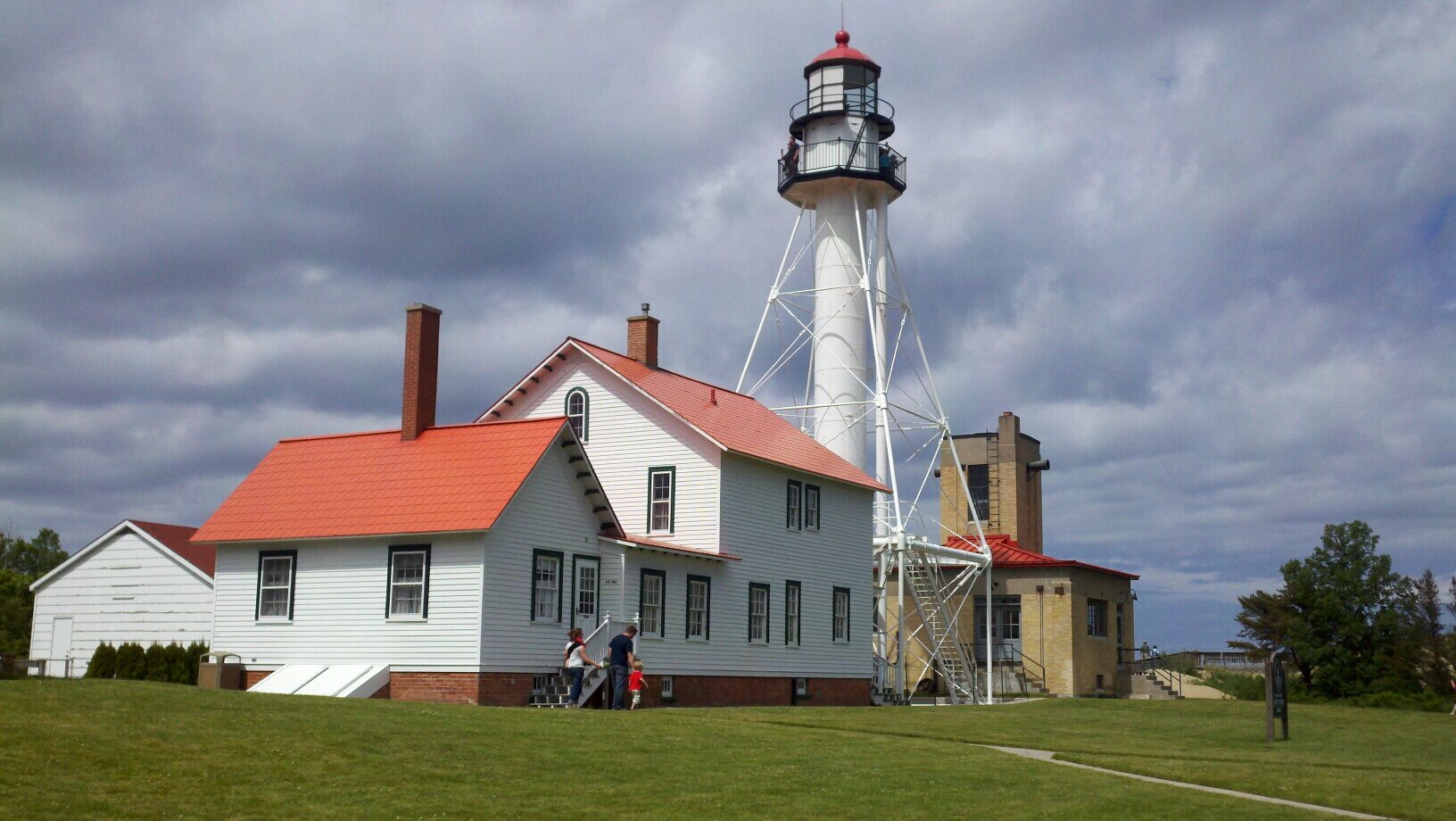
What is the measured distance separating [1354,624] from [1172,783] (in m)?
29.7

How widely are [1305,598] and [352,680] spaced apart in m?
31.1

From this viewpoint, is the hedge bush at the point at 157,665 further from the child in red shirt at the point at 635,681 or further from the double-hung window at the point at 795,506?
the double-hung window at the point at 795,506

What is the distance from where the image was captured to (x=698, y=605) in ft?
113

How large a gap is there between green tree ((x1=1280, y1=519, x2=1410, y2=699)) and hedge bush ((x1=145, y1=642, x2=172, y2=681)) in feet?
110

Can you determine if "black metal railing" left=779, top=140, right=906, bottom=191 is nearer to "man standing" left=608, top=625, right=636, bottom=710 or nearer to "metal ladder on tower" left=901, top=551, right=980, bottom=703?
"metal ladder on tower" left=901, top=551, right=980, bottom=703

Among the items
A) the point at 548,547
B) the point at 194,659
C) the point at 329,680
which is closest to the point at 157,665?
the point at 194,659

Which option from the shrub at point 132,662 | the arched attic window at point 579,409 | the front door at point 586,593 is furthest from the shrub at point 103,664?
the arched attic window at point 579,409

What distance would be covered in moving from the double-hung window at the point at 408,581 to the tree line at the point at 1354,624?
2928 cm

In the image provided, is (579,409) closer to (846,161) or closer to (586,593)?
(586,593)

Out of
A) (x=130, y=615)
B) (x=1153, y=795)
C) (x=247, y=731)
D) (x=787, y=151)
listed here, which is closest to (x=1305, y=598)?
(x=787, y=151)

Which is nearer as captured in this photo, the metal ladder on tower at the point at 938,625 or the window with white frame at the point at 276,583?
the window with white frame at the point at 276,583

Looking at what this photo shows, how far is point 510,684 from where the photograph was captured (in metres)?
28.9

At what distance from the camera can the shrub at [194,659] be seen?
32.2 metres

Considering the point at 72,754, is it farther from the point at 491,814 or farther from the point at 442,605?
the point at 442,605
